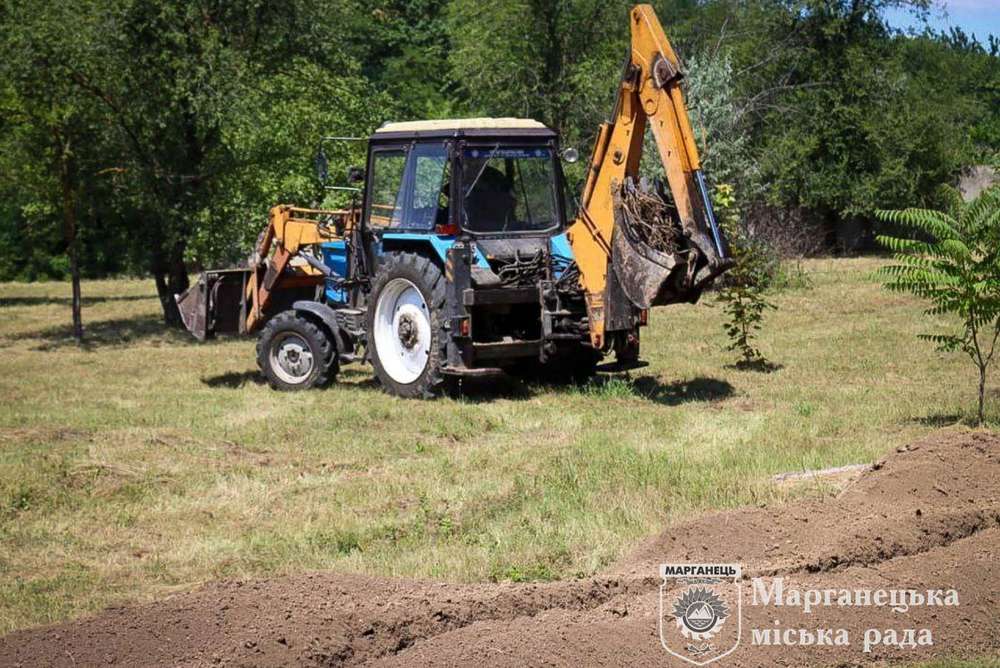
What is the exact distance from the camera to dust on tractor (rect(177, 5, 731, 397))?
1244cm

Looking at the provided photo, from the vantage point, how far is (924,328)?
735 inches

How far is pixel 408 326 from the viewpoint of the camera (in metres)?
14.1

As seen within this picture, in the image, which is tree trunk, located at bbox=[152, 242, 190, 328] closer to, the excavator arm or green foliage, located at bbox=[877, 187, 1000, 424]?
the excavator arm

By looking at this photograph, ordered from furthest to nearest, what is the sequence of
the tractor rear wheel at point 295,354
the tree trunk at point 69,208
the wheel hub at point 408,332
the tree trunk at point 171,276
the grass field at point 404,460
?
the tree trunk at point 171,276 < the tree trunk at point 69,208 < the tractor rear wheel at point 295,354 < the wheel hub at point 408,332 < the grass field at point 404,460

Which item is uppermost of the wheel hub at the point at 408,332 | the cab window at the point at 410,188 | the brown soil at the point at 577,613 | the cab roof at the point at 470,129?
the cab roof at the point at 470,129

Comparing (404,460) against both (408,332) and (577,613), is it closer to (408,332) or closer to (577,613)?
(408,332)

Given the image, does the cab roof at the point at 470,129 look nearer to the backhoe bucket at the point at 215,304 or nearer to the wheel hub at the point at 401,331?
the wheel hub at the point at 401,331

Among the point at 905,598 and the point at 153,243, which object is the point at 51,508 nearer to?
the point at 905,598

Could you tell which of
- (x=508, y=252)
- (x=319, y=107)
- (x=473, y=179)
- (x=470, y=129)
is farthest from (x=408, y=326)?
(x=319, y=107)

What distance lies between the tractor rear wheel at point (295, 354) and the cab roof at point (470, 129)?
7.94ft

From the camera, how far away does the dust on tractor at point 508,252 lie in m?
12.4

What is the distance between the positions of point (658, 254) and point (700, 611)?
251 inches

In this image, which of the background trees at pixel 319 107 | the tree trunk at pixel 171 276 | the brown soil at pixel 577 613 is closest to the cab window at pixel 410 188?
the background trees at pixel 319 107

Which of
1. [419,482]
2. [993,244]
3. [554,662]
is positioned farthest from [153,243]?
[554,662]
